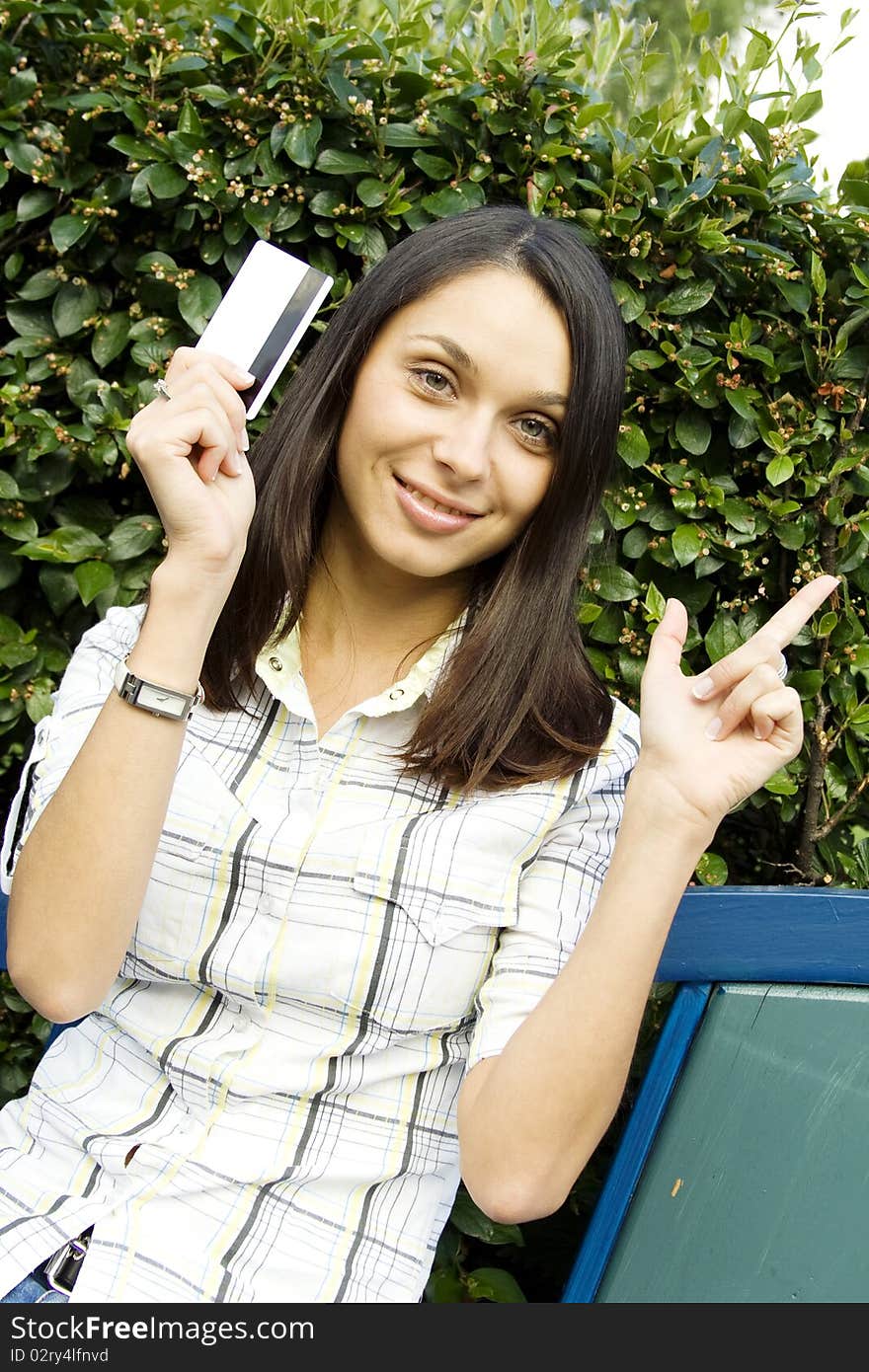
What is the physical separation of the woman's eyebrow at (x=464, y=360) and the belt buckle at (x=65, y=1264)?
1.23m

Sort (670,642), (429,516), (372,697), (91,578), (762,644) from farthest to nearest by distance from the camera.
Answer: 1. (91,578)
2. (372,697)
3. (429,516)
4. (670,642)
5. (762,644)

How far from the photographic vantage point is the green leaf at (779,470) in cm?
208

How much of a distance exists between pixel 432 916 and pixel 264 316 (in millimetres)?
794

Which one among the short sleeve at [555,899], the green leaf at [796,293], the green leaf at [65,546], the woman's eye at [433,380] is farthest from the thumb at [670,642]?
the green leaf at [65,546]

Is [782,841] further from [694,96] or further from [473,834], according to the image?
[694,96]

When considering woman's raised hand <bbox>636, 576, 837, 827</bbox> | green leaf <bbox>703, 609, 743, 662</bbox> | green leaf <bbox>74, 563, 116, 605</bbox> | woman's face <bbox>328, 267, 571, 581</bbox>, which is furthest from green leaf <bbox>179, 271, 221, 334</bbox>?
woman's raised hand <bbox>636, 576, 837, 827</bbox>

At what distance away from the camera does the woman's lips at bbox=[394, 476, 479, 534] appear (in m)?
1.61

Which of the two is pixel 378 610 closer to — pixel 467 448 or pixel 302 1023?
pixel 467 448

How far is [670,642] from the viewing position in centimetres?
139

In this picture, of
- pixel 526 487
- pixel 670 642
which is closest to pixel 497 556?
pixel 526 487

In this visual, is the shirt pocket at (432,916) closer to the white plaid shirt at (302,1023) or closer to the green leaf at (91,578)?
the white plaid shirt at (302,1023)

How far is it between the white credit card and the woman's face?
0.54ft

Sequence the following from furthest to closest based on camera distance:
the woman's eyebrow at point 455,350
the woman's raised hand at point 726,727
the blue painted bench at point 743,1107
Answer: the woman's eyebrow at point 455,350 → the blue painted bench at point 743,1107 → the woman's raised hand at point 726,727

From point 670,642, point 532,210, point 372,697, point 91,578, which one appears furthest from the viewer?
point 91,578
